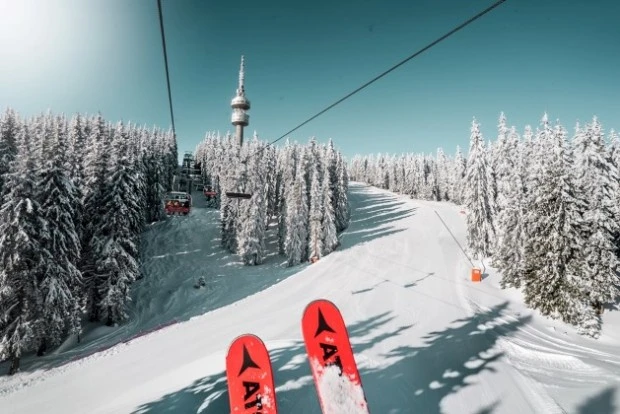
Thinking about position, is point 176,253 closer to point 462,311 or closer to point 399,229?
point 399,229

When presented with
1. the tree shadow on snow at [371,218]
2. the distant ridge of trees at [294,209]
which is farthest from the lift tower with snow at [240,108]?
the tree shadow on snow at [371,218]

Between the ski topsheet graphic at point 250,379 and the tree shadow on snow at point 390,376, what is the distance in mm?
3673

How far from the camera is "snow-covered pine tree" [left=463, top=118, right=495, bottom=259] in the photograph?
3522 cm

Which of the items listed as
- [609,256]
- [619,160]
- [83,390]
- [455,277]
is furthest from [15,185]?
[619,160]

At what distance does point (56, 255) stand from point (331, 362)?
2375 cm

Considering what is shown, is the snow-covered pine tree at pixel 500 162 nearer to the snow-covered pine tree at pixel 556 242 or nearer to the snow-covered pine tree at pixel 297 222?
the snow-covered pine tree at pixel 556 242

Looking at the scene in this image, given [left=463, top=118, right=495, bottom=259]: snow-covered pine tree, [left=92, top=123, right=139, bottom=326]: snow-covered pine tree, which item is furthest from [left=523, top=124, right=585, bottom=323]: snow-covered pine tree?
[left=92, top=123, right=139, bottom=326]: snow-covered pine tree

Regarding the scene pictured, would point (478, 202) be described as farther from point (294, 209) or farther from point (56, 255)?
point (56, 255)

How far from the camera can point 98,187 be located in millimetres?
28312

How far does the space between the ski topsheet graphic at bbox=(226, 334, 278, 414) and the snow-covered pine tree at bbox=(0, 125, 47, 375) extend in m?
21.2

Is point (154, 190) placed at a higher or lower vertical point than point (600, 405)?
higher

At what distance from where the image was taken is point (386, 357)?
13148 mm

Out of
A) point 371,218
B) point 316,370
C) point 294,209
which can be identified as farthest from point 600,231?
point 371,218

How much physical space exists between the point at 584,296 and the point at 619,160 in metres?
25.1
